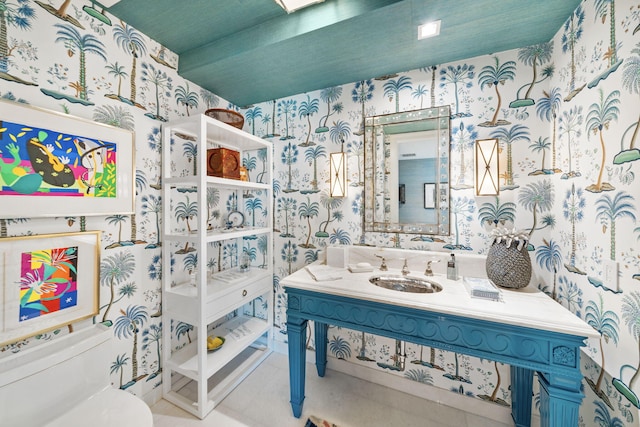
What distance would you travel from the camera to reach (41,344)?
1148 mm

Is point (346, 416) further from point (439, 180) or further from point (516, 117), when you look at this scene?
point (516, 117)

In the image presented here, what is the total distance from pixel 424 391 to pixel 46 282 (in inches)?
93.3

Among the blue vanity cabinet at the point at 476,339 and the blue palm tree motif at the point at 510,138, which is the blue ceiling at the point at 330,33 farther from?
the blue vanity cabinet at the point at 476,339

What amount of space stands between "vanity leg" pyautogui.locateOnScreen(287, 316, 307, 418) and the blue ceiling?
68.5 inches

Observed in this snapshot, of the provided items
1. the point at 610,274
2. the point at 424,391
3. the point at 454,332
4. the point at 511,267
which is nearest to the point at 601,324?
the point at 610,274

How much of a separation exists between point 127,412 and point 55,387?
364 millimetres

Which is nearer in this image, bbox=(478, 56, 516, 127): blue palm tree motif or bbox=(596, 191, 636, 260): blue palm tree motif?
bbox=(596, 191, 636, 260): blue palm tree motif

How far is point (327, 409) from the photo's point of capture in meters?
1.58

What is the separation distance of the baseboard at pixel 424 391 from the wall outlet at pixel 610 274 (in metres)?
1.06

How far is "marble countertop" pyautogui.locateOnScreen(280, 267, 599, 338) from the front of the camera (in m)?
0.97

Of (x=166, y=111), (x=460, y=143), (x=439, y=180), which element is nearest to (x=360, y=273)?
(x=439, y=180)

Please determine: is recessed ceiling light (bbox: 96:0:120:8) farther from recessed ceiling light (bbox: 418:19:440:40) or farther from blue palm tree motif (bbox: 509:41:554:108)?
blue palm tree motif (bbox: 509:41:554:108)

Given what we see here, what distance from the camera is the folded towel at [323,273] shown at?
4.91 ft

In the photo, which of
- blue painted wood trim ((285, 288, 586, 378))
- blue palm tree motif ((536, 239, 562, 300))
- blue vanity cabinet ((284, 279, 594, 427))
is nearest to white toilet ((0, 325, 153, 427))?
blue vanity cabinet ((284, 279, 594, 427))
